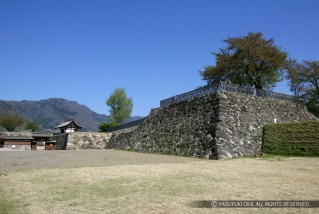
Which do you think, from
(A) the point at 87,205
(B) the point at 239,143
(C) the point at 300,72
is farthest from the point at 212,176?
(C) the point at 300,72

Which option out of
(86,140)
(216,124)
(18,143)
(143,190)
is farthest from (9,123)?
(143,190)

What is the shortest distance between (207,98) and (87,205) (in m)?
17.8

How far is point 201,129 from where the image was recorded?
2130cm

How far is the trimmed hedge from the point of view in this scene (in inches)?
727

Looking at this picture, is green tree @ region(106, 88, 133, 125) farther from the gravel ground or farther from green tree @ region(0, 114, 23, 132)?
green tree @ region(0, 114, 23, 132)

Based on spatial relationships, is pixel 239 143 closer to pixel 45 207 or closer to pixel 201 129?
pixel 201 129

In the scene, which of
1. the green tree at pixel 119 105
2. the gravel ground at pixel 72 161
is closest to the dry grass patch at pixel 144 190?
the gravel ground at pixel 72 161

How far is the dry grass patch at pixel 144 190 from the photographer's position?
6285 millimetres

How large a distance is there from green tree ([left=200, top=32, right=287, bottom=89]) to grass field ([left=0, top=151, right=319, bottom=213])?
24.8m

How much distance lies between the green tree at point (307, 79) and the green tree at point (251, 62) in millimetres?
1416

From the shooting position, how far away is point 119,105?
5656 centimetres

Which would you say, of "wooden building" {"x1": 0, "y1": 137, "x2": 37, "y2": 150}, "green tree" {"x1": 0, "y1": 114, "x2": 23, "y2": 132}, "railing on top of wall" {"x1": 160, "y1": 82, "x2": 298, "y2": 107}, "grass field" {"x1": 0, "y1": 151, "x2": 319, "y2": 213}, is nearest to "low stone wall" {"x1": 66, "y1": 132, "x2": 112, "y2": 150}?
"railing on top of wall" {"x1": 160, "y1": 82, "x2": 298, "y2": 107}

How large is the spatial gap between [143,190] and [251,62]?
2970 cm

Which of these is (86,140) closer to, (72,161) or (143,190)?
(72,161)
